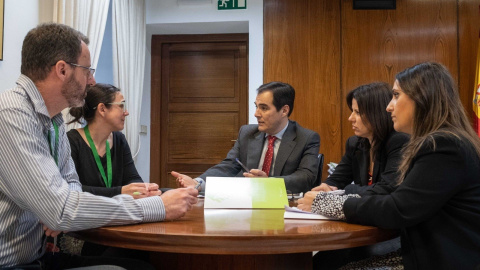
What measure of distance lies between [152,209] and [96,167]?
109 centimetres

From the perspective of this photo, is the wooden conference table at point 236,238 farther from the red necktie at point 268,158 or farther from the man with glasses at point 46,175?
the red necktie at point 268,158

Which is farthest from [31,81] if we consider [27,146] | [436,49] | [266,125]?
[436,49]

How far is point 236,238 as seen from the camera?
3.62ft

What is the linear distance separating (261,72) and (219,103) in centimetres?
82

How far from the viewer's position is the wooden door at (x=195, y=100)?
17.1ft

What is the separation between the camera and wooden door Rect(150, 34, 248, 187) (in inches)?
205

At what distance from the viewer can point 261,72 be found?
466 centimetres

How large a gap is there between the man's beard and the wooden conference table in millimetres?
489

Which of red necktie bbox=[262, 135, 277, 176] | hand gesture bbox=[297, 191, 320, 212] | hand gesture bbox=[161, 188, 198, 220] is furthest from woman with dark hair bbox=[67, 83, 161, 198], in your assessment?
hand gesture bbox=[297, 191, 320, 212]

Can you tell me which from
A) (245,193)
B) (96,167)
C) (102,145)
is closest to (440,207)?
(245,193)

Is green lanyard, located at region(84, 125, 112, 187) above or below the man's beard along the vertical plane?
below

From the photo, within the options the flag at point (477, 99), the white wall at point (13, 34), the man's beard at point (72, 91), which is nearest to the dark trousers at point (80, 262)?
the man's beard at point (72, 91)

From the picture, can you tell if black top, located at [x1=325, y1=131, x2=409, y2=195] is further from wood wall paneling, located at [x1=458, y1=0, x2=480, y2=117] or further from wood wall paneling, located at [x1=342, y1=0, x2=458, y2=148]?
wood wall paneling, located at [x1=458, y1=0, x2=480, y2=117]

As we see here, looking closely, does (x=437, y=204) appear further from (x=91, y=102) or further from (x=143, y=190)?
(x=91, y=102)
